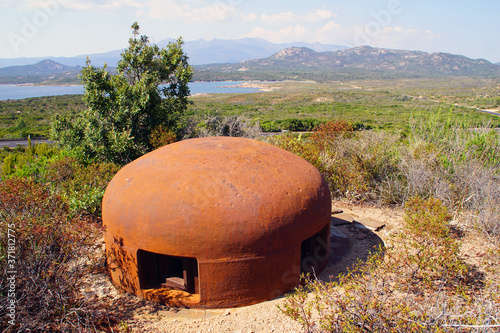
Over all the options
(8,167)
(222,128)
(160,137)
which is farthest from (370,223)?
(8,167)

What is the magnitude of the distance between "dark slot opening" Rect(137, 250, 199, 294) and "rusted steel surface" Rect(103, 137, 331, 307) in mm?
93

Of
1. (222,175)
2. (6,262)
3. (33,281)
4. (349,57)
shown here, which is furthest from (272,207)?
(349,57)

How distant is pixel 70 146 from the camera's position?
551 inches

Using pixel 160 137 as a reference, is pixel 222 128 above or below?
below

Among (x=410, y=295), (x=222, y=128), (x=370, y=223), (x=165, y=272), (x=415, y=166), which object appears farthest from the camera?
(x=222, y=128)

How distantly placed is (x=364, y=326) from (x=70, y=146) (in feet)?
43.4

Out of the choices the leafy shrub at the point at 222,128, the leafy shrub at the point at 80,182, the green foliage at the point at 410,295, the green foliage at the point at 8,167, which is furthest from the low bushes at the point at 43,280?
the leafy shrub at the point at 222,128

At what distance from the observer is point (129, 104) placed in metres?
13.5

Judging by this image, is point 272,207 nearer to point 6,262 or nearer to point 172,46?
point 6,262

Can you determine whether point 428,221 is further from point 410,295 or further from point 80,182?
point 80,182

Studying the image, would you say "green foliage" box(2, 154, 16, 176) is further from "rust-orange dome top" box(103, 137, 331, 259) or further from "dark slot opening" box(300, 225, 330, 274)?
"dark slot opening" box(300, 225, 330, 274)

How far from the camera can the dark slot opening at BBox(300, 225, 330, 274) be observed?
689cm

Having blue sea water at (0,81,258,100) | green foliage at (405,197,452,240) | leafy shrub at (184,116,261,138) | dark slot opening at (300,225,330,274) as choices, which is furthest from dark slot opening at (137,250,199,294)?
blue sea water at (0,81,258,100)

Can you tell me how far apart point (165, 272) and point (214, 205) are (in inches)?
71.3
